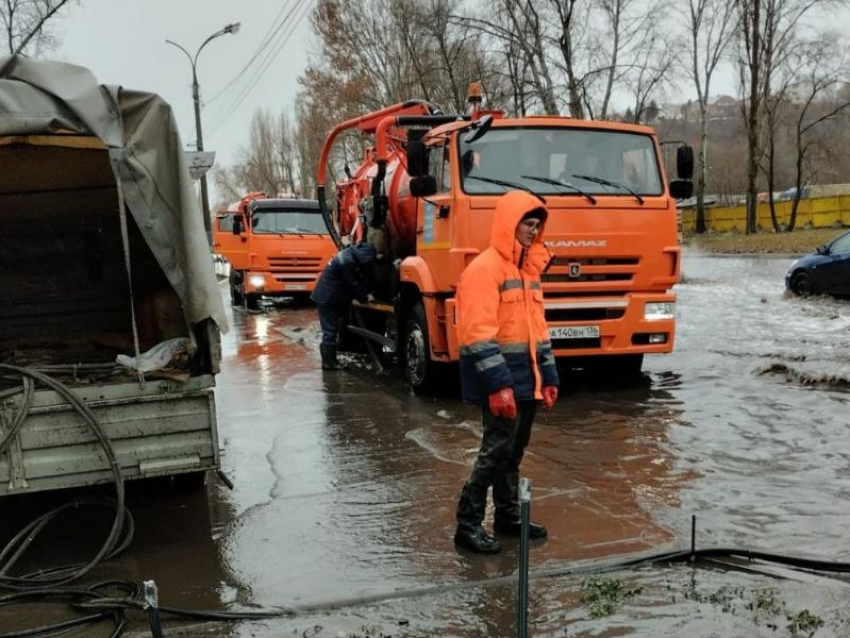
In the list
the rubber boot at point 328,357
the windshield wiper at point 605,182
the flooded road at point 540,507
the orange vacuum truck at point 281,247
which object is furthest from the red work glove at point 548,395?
the orange vacuum truck at point 281,247

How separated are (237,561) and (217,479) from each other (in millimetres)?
1658

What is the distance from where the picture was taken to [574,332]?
26.0ft

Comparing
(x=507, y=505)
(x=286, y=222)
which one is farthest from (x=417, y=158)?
(x=286, y=222)

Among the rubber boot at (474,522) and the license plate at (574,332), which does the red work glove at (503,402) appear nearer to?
the rubber boot at (474,522)

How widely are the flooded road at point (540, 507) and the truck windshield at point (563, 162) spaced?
7.03 ft

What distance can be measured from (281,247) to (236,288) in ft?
11.5

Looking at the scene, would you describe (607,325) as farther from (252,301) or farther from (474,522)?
(252,301)

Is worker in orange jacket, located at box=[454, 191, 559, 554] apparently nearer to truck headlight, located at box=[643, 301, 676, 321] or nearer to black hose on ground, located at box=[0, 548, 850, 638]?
black hose on ground, located at box=[0, 548, 850, 638]

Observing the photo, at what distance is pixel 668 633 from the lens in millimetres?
3473

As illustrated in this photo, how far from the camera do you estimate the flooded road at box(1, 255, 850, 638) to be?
373 cm

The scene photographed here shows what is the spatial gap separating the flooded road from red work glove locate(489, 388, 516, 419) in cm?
82

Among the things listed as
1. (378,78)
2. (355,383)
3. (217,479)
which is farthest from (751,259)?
(217,479)

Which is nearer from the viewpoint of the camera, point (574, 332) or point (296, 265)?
point (574, 332)

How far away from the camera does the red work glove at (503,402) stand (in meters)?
4.18
